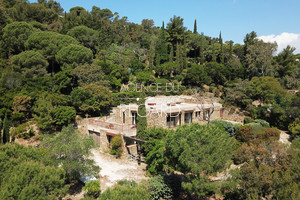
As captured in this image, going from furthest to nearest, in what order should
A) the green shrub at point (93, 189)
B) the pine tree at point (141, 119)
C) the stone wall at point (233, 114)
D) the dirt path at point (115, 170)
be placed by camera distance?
1. the stone wall at point (233, 114)
2. the pine tree at point (141, 119)
3. the dirt path at point (115, 170)
4. the green shrub at point (93, 189)

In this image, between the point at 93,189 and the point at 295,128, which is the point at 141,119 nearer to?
the point at 93,189

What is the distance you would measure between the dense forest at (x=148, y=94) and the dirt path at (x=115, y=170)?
56.5 inches

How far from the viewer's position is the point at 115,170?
17.9m

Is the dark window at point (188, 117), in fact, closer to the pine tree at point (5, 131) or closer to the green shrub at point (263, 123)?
the green shrub at point (263, 123)

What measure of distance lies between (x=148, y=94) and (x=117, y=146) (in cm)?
1698

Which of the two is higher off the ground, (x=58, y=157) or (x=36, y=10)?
(x=36, y=10)

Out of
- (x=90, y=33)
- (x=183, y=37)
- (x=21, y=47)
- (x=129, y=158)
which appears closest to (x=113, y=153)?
(x=129, y=158)

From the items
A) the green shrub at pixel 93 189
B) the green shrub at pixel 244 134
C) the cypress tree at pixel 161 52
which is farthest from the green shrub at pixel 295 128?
the cypress tree at pixel 161 52

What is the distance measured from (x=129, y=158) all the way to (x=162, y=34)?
1382 inches

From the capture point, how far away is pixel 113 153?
20266mm

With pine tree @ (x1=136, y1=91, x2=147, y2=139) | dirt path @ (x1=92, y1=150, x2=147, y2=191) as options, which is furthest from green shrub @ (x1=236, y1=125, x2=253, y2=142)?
dirt path @ (x1=92, y1=150, x2=147, y2=191)

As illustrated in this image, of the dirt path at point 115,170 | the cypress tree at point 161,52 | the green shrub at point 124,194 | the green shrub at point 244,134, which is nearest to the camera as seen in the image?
the green shrub at point 124,194

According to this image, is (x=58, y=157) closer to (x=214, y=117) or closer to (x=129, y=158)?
(x=129, y=158)

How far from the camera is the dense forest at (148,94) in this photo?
36.9ft
